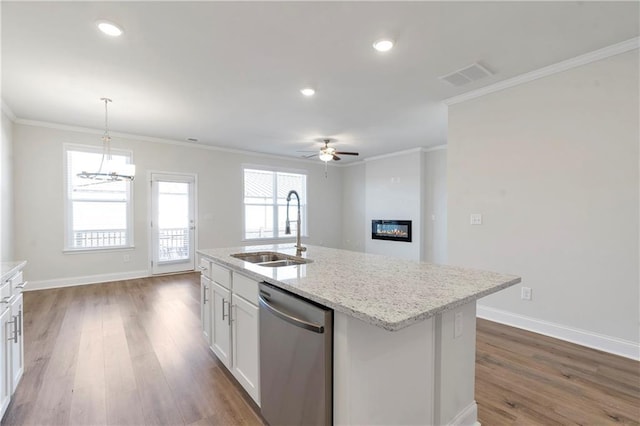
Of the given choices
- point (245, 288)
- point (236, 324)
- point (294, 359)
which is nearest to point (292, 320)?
point (294, 359)

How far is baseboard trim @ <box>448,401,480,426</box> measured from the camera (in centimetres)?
162

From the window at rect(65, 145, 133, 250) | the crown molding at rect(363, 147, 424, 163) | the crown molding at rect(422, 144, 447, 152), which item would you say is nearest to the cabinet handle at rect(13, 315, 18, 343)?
the window at rect(65, 145, 133, 250)

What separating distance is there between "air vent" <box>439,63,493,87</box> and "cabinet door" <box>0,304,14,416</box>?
399cm

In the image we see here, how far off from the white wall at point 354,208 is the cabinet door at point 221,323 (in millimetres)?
5893

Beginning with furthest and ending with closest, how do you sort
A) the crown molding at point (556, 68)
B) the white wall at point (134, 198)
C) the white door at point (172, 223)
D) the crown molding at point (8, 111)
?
the white door at point (172, 223), the white wall at point (134, 198), the crown molding at point (8, 111), the crown molding at point (556, 68)

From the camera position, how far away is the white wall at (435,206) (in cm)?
644

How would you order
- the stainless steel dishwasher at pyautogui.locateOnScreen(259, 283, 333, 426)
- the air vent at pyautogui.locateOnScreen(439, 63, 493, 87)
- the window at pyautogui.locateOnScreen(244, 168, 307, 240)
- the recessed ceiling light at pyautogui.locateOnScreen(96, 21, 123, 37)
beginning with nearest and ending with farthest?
1. the stainless steel dishwasher at pyautogui.locateOnScreen(259, 283, 333, 426)
2. the recessed ceiling light at pyautogui.locateOnScreen(96, 21, 123, 37)
3. the air vent at pyautogui.locateOnScreen(439, 63, 493, 87)
4. the window at pyautogui.locateOnScreen(244, 168, 307, 240)

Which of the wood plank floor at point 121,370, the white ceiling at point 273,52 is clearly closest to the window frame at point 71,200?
the white ceiling at point 273,52

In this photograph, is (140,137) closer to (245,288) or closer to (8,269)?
(8,269)

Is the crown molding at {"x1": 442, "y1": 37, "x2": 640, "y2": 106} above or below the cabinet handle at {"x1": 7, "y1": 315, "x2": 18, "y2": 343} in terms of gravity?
above

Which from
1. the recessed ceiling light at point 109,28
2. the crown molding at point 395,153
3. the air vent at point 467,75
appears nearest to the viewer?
the recessed ceiling light at point 109,28

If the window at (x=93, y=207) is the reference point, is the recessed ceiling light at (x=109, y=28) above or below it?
above

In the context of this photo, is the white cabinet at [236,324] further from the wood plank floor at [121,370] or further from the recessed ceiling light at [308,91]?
the recessed ceiling light at [308,91]

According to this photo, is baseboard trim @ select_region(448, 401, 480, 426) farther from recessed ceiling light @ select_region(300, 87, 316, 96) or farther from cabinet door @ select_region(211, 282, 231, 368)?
recessed ceiling light @ select_region(300, 87, 316, 96)
